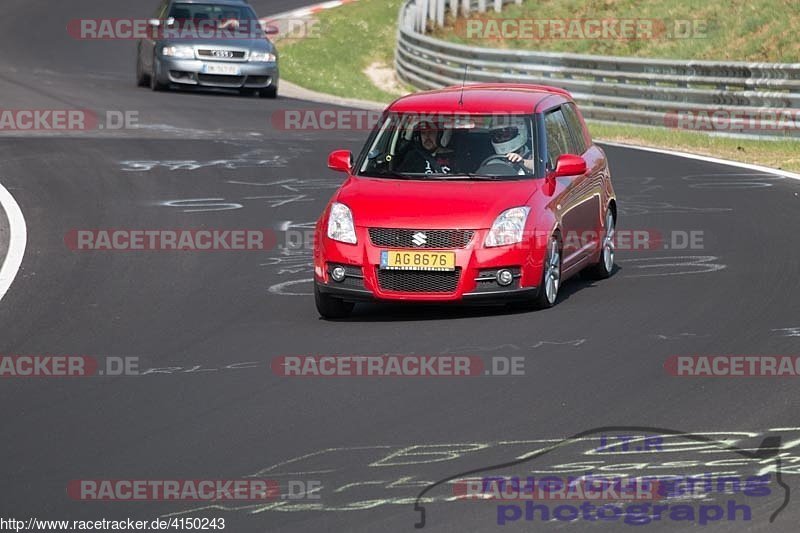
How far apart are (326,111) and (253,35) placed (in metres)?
3.39

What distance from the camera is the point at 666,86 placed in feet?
86.1

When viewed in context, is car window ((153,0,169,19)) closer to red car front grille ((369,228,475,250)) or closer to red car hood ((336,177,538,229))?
red car hood ((336,177,538,229))

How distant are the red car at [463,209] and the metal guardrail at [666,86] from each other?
36.7ft

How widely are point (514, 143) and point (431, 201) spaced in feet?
3.45

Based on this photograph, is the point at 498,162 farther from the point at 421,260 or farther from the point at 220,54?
the point at 220,54

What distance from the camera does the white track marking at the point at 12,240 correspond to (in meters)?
13.1

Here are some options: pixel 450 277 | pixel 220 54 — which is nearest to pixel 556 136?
pixel 450 277

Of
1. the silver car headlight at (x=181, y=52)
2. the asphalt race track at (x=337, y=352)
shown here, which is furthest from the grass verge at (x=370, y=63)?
the silver car headlight at (x=181, y=52)

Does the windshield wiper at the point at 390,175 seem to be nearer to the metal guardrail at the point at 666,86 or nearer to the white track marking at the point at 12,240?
the white track marking at the point at 12,240

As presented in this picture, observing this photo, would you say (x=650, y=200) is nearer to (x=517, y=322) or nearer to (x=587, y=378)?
(x=517, y=322)

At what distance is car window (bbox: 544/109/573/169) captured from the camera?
41.3ft

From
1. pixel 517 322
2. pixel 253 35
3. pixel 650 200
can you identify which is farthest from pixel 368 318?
pixel 253 35

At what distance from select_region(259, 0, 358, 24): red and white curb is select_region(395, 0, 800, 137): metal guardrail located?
12546 millimetres

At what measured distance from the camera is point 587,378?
9547 mm
